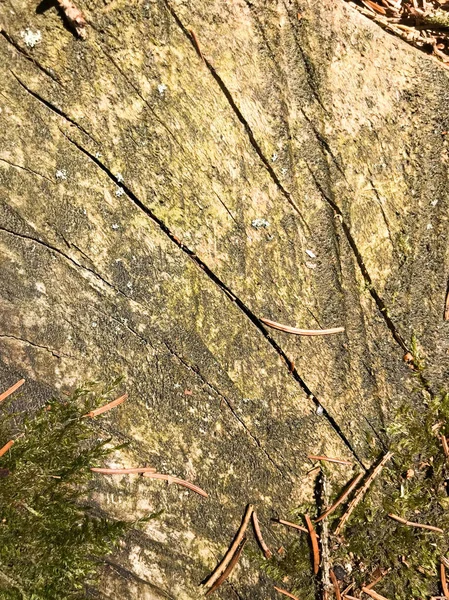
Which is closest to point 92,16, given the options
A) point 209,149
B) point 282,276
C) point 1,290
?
point 209,149

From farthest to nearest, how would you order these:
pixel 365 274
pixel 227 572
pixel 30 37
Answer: pixel 365 274 → pixel 227 572 → pixel 30 37

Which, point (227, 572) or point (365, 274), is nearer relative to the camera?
point (227, 572)

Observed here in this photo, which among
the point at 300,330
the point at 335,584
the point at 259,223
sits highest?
the point at 259,223

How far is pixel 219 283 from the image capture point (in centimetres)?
171

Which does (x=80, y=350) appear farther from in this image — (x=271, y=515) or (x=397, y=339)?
(x=397, y=339)

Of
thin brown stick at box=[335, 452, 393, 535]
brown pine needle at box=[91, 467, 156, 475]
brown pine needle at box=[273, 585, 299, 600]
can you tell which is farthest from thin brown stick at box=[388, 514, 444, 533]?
brown pine needle at box=[91, 467, 156, 475]

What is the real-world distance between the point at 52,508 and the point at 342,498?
0.94m

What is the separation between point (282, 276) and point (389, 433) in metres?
0.65

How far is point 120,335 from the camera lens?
1661 mm

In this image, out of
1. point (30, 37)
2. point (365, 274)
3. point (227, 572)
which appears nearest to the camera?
point (30, 37)

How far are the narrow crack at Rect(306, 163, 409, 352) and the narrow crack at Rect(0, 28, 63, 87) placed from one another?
88 centimetres

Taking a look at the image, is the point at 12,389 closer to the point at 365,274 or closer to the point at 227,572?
the point at 227,572

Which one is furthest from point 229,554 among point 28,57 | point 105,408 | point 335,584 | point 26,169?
point 28,57

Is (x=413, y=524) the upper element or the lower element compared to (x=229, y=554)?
upper
